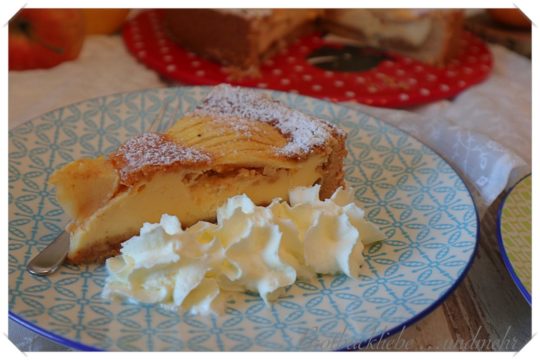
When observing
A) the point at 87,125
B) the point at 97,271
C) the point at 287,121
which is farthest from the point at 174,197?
the point at 87,125

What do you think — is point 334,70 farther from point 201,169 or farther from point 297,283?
point 297,283

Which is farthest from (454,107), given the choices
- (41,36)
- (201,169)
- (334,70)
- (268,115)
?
(41,36)

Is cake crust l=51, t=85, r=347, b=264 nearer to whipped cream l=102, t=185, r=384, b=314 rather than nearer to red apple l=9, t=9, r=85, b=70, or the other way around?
whipped cream l=102, t=185, r=384, b=314

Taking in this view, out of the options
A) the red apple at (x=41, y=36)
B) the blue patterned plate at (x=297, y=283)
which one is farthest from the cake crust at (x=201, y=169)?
the red apple at (x=41, y=36)

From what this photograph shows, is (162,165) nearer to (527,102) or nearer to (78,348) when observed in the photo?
(78,348)

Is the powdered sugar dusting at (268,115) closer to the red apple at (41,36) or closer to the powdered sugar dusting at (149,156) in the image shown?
the powdered sugar dusting at (149,156)

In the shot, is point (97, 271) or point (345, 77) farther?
Result: point (345, 77)

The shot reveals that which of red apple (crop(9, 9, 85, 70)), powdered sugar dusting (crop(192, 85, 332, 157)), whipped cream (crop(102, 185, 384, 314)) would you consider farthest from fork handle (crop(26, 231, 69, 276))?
red apple (crop(9, 9, 85, 70))
